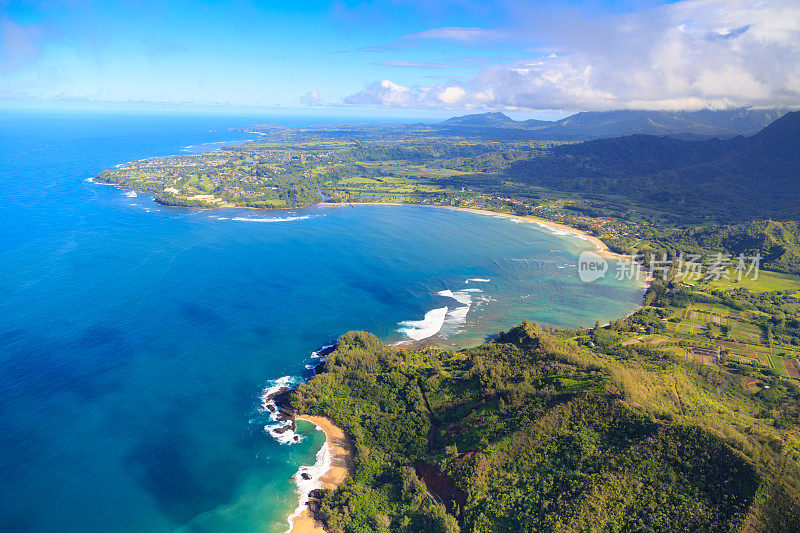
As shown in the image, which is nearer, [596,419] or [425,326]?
[596,419]

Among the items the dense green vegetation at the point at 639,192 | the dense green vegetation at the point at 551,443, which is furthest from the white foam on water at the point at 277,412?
the dense green vegetation at the point at 639,192

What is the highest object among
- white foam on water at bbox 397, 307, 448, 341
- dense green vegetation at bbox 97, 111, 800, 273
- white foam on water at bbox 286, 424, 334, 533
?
dense green vegetation at bbox 97, 111, 800, 273

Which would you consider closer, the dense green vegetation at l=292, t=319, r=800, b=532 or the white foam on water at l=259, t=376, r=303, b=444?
the dense green vegetation at l=292, t=319, r=800, b=532

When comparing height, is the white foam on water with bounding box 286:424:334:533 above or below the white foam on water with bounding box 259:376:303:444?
below

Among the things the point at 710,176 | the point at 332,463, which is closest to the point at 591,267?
the point at 332,463

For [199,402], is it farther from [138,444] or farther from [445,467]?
[445,467]

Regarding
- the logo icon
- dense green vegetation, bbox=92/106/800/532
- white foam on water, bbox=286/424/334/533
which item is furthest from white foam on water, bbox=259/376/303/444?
the logo icon

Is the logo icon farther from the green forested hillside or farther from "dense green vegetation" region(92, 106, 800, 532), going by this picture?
the green forested hillside

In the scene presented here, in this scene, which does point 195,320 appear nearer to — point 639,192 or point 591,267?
point 591,267

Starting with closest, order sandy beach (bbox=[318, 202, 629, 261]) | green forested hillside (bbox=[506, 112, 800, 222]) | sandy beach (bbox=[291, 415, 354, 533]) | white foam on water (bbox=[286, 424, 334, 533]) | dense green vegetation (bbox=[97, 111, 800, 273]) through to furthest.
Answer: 1. sandy beach (bbox=[291, 415, 354, 533])
2. white foam on water (bbox=[286, 424, 334, 533])
3. sandy beach (bbox=[318, 202, 629, 261])
4. dense green vegetation (bbox=[97, 111, 800, 273])
5. green forested hillside (bbox=[506, 112, 800, 222])
